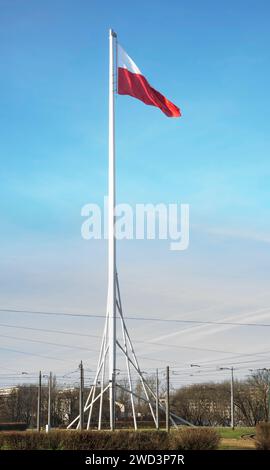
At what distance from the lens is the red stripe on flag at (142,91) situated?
30.2m

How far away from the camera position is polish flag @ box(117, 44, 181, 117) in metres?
30.2

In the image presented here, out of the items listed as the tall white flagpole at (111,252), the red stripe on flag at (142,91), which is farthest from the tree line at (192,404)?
the red stripe on flag at (142,91)

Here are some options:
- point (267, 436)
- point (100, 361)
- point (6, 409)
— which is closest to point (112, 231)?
point (100, 361)

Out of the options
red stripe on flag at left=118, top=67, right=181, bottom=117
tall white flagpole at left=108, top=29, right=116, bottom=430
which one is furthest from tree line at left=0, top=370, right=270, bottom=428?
red stripe on flag at left=118, top=67, right=181, bottom=117

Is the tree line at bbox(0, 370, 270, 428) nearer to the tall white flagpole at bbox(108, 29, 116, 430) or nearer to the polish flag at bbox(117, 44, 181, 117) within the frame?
the tall white flagpole at bbox(108, 29, 116, 430)

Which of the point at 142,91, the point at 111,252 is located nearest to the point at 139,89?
the point at 142,91

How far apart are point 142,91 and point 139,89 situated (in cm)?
31

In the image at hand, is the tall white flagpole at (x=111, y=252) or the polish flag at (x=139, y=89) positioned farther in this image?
the tall white flagpole at (x=111, y=252)

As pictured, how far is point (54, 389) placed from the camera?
94312mm

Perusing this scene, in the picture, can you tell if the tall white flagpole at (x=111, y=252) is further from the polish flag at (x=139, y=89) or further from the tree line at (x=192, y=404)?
the tree line at (x=192, y=404)

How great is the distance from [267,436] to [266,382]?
62.6 m

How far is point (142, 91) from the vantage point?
99.5 feet

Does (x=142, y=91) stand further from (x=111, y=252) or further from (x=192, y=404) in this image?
(x=192, y=404)
